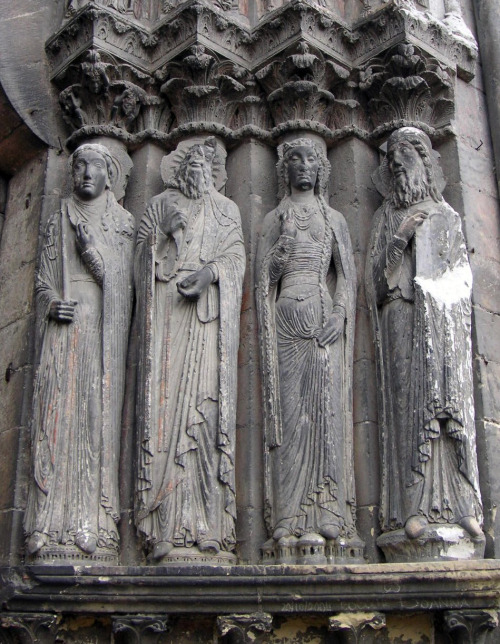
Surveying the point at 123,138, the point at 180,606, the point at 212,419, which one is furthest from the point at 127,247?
the point at 180,606

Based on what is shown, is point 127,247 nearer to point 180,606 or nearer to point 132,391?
point 132,391

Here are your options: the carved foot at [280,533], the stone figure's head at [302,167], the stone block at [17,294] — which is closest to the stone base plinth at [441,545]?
the carved foot at [280,533]

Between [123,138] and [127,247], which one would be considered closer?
[127,247]

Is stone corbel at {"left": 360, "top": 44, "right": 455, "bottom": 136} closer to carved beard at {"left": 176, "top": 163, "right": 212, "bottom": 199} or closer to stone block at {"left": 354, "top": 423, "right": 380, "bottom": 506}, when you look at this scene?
carved beard at {"left": 176, "top": 163, "right": 212, "bottom": 199}

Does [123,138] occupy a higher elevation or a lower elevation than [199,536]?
higher

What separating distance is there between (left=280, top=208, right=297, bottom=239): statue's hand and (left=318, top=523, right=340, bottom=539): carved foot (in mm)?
1998

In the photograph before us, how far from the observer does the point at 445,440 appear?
19.2 feet

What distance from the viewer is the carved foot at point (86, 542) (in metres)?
5.84

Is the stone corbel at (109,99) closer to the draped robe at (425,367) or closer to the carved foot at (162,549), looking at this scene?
the draped robe at (425,367)

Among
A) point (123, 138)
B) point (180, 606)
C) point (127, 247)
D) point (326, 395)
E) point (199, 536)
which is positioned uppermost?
point (123, 138)

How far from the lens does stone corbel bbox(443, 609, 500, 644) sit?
537 cm

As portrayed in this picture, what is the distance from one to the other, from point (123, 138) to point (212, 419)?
2433 millimetres

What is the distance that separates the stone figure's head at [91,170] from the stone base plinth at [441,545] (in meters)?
3.24

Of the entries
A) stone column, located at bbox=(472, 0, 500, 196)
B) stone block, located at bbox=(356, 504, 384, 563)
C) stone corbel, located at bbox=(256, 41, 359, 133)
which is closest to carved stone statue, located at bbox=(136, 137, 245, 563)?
stone corbel, located at bbox=(256, 41, 359, 133)
